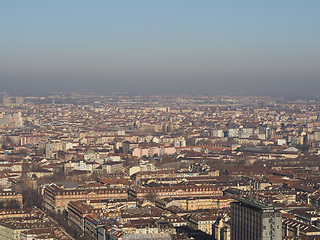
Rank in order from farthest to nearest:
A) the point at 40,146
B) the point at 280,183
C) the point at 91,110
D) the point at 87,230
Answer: the point at 91,110
the point at 40,146
the point at 280,183
the point at 87,230

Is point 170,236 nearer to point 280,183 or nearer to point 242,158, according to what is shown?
point 280,183

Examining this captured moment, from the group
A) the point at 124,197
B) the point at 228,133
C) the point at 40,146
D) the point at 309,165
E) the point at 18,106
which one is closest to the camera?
the point at 124,197

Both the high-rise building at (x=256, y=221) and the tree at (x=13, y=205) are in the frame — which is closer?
the high-rise building at (x=256, y=221)

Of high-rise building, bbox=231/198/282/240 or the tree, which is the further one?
the tree

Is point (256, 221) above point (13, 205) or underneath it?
above

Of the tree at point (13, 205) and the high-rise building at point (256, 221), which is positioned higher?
the high-rise building at point (256, 221)

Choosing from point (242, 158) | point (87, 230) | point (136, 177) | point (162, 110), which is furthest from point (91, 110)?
point (87, 230)

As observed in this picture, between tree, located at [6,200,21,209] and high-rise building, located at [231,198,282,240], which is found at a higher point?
high-rise building, located at [231,198,282,240]

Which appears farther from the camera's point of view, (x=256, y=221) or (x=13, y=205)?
(x=13, y=205)
